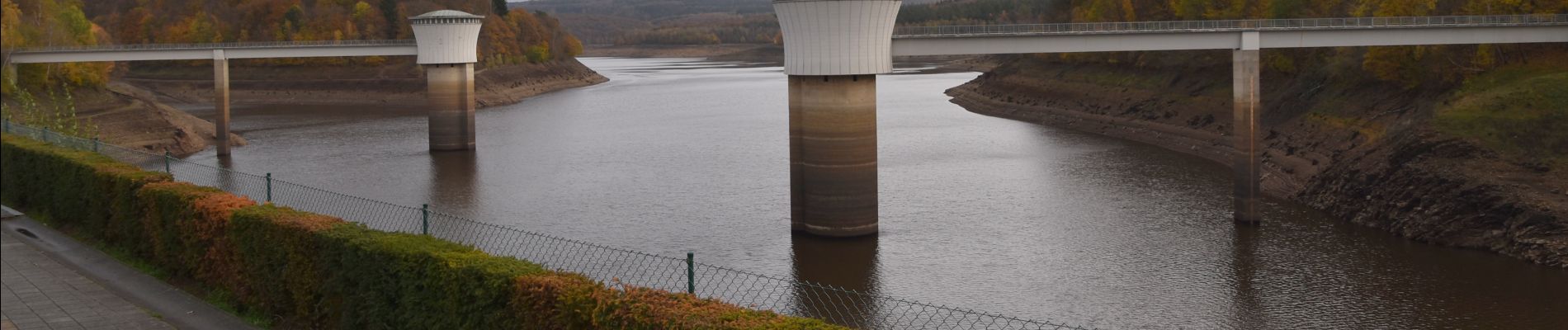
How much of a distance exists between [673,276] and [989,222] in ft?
34.5

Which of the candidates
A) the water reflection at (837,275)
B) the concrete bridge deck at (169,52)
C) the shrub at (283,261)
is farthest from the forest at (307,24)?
the shrub at (283,261)

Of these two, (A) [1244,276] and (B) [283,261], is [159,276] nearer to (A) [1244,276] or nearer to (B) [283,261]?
(B) [283,261]

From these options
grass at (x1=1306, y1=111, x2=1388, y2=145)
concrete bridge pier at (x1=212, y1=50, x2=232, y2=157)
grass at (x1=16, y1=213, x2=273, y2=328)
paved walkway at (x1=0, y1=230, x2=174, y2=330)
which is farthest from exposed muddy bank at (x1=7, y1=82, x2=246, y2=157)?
grass at (x1=1306, y1=111, x2=1388, y2=145)

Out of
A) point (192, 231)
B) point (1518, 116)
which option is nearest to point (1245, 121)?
point (1518, 116)

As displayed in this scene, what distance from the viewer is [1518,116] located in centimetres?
3453

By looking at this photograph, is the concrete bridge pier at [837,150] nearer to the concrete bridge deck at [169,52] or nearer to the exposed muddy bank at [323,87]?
the concrete bridge deck at [169,52]

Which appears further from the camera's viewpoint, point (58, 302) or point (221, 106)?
point (221, 106)

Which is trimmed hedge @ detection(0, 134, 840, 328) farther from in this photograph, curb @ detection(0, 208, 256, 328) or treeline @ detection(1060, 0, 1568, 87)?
treeline @ detection(1060, 0, 1568, 87)

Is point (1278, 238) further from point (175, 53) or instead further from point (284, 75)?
point (284, 75)

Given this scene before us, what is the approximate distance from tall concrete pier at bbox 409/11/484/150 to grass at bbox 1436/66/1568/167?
121ft

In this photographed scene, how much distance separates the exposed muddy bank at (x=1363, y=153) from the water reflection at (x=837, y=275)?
1254 centimetres

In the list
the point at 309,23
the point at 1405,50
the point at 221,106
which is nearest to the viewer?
the point at 1405,50

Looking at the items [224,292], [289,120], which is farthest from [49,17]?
[224,292]

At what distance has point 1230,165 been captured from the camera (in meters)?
46.2
